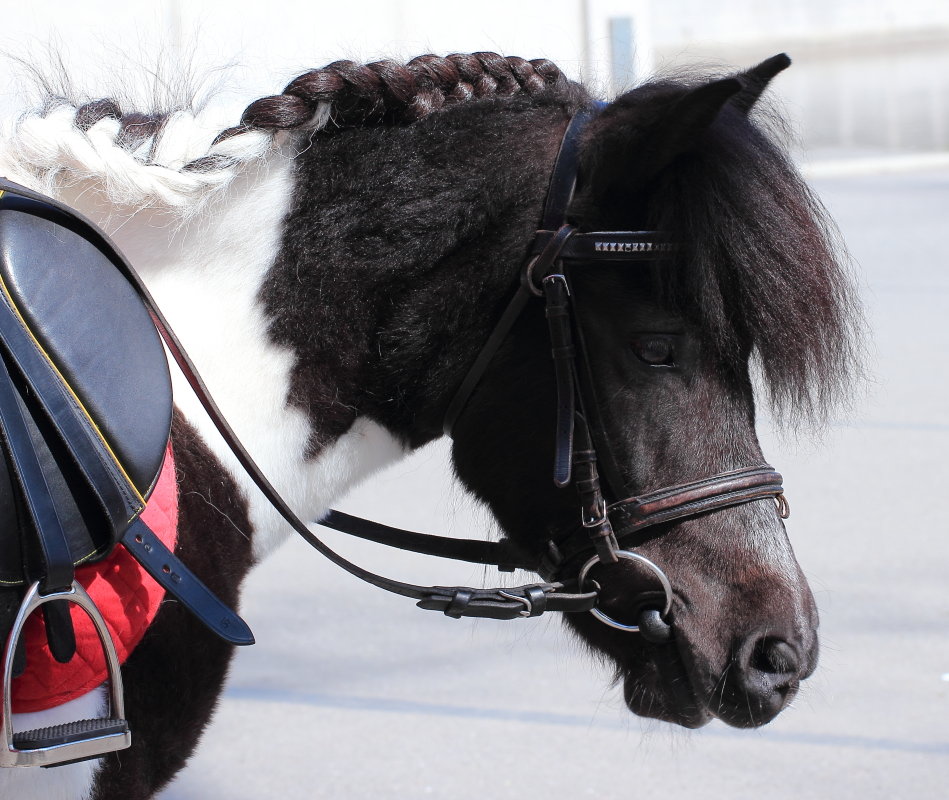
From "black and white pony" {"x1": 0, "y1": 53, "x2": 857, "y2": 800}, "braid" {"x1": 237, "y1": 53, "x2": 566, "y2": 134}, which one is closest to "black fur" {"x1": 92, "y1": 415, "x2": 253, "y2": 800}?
Answer: "black and white pony" {"x1": 0, "y1": 53, "x2": 857, "y2": 800}

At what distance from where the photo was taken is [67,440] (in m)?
1.21

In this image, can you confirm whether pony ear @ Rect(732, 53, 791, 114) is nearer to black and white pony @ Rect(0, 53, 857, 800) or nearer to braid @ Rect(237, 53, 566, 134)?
black and white pony @ Rect(0, 53, 857, 800)

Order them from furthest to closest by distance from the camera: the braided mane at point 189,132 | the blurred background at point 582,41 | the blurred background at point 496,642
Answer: the blurred background at point 496,642 → the blurred background at point 582,41 → the braided mane at point 189,132

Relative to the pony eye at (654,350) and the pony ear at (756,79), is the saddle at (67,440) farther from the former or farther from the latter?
the pony ear at (756,79)

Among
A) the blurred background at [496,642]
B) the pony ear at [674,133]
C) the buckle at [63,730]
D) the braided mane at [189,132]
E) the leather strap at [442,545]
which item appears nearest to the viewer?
the buckle at [63,730]

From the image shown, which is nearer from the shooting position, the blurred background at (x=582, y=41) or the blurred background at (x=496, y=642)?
the blurred background at (x=582, y=41)

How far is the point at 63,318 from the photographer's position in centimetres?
126

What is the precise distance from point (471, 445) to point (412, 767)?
1672 mm

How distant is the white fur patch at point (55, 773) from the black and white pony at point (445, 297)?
5 centimetres

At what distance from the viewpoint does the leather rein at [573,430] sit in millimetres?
1394

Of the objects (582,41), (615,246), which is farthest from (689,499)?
(582,41)

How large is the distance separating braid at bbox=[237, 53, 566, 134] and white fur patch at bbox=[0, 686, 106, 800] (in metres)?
0.76

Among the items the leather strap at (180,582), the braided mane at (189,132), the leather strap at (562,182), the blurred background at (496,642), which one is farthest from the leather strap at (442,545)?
the braided mane at (189,132)

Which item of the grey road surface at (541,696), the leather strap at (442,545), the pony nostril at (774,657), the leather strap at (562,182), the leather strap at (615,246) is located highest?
the leather strap at (562,182)
